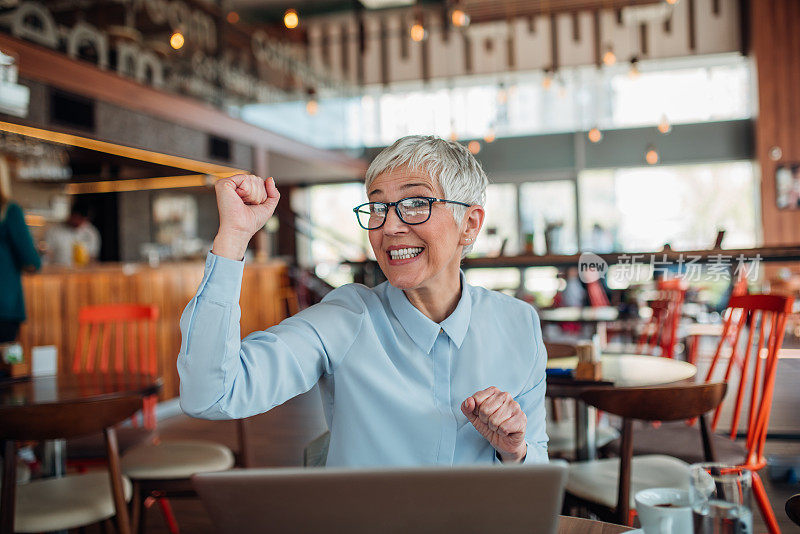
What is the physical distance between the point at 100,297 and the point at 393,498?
510 centimetres

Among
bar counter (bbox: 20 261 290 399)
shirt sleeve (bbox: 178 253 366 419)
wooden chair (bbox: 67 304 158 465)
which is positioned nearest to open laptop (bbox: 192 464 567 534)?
shirt sleeve (bbox: 178 253 366 419)

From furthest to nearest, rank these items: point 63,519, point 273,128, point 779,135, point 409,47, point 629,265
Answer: point 409,47, point 779,135, point 273,128, point 629,265, point 63,519

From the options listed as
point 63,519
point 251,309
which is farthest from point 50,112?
point 63,519

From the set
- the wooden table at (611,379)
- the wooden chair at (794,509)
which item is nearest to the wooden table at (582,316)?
the wooden table at (611,379)

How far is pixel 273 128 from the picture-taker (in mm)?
9000

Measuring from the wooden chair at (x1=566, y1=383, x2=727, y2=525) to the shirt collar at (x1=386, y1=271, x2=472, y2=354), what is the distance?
30.5 inches

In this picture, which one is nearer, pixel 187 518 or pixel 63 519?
pixel 63 519

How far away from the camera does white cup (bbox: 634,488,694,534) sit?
82 centimetres

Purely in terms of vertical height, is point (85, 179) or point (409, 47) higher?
point (409, 47)

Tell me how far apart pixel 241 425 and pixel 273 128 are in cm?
682

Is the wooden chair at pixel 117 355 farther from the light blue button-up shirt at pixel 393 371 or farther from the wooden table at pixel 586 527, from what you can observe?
the wooden table at pixel 586 527

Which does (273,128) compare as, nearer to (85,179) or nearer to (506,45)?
(85,179)

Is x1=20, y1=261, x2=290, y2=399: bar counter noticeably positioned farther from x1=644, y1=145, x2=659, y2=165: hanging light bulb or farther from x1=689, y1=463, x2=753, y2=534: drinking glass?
x1=644, y1=145, x2=659, y2=165: hanging light bulb

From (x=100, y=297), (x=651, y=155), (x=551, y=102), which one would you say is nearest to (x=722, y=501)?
(x=100, y=297)
